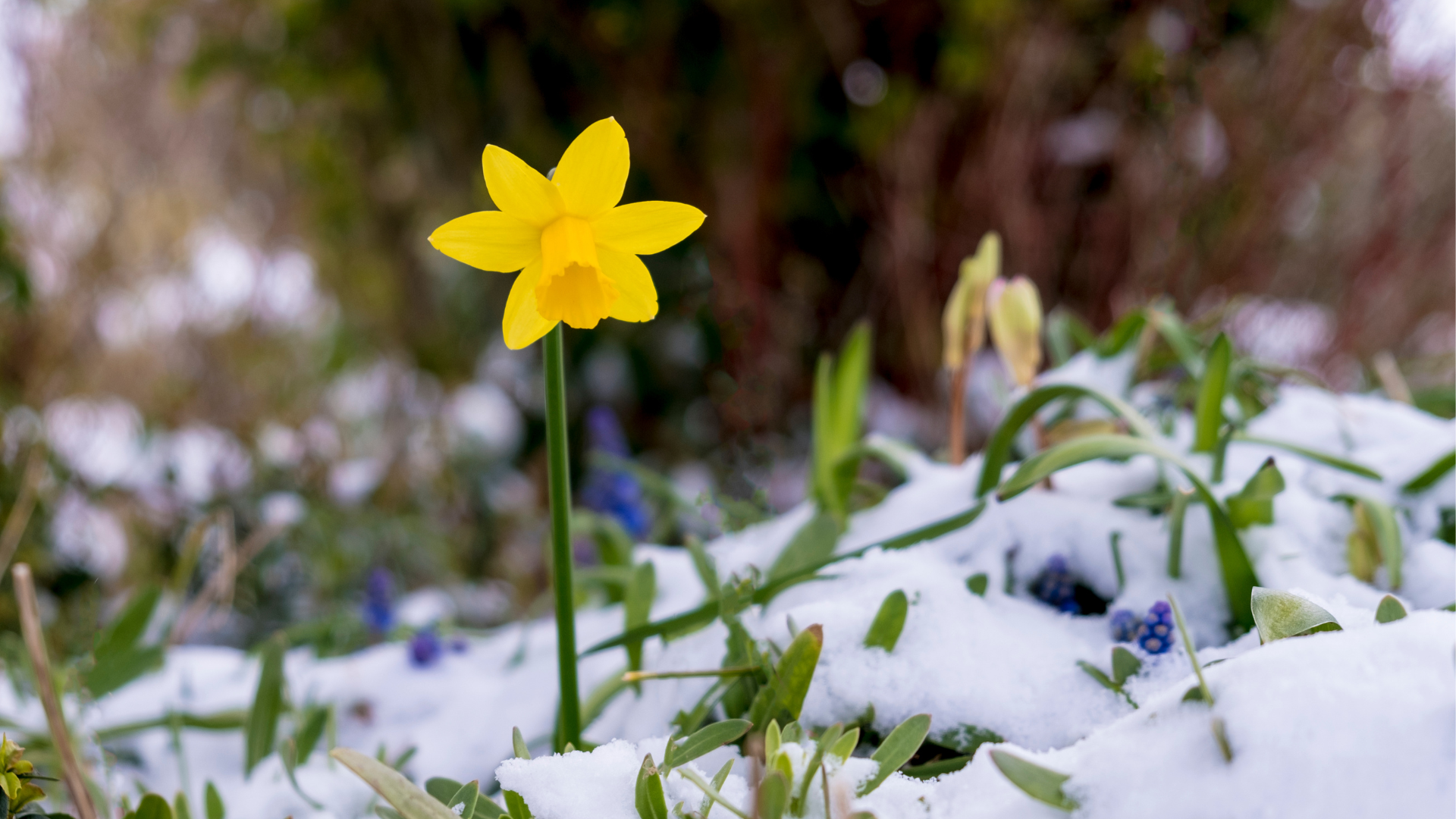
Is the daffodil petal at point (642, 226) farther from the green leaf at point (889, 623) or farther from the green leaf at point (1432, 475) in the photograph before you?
the green leaf at point (1432, 475)

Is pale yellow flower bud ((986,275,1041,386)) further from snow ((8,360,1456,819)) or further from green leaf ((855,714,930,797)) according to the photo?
green leaf ((855,714,930,797))

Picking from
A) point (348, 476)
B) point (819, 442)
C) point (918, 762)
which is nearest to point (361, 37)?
point (348, 476)

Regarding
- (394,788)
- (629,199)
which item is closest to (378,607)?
(394,788)

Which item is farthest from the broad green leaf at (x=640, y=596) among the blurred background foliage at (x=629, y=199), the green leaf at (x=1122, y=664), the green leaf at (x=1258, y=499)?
the blurred background foliage at (x=629, y=199)

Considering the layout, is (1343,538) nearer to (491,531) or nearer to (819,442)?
(819,442)

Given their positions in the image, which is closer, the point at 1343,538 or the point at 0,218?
the point at 1343,538
